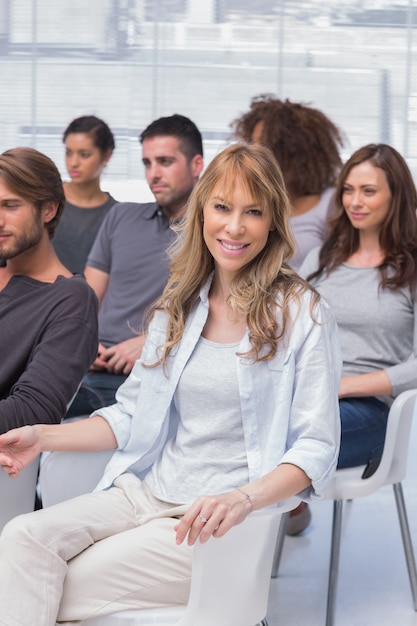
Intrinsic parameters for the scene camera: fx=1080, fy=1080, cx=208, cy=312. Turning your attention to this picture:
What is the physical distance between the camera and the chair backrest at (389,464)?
8.63 feet

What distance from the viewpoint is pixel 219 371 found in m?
1.98

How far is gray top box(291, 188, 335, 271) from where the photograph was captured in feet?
11.2

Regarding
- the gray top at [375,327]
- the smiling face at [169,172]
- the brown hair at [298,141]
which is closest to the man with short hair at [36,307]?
the gray top at [375,327]

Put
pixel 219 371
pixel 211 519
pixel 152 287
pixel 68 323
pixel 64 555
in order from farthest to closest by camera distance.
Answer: pixel 152 287 → pixel 68 323 → pixel 219 371 → pixel 64 555 → pixel 211 519

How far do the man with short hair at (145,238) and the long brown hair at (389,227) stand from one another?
0.48 m

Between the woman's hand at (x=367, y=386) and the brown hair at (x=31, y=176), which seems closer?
the brown hair at (x=31, y=176)

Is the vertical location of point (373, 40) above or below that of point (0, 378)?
above

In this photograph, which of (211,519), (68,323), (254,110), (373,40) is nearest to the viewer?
(211,519)

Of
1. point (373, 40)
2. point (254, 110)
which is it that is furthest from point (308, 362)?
point (373, 40)

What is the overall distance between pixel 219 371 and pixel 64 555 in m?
0.43

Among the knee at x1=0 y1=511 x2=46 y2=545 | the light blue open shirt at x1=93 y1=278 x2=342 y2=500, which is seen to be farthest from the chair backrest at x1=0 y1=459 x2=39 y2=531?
the knee at x1=0 y1=511 x2=46 y2=545

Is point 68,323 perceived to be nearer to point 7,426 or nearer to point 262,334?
point 7,426

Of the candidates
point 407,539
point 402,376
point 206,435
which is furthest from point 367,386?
point 206,435

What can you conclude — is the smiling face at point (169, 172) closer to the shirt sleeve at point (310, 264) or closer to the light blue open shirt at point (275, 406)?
the shirt sleeve at point (310, 264)
